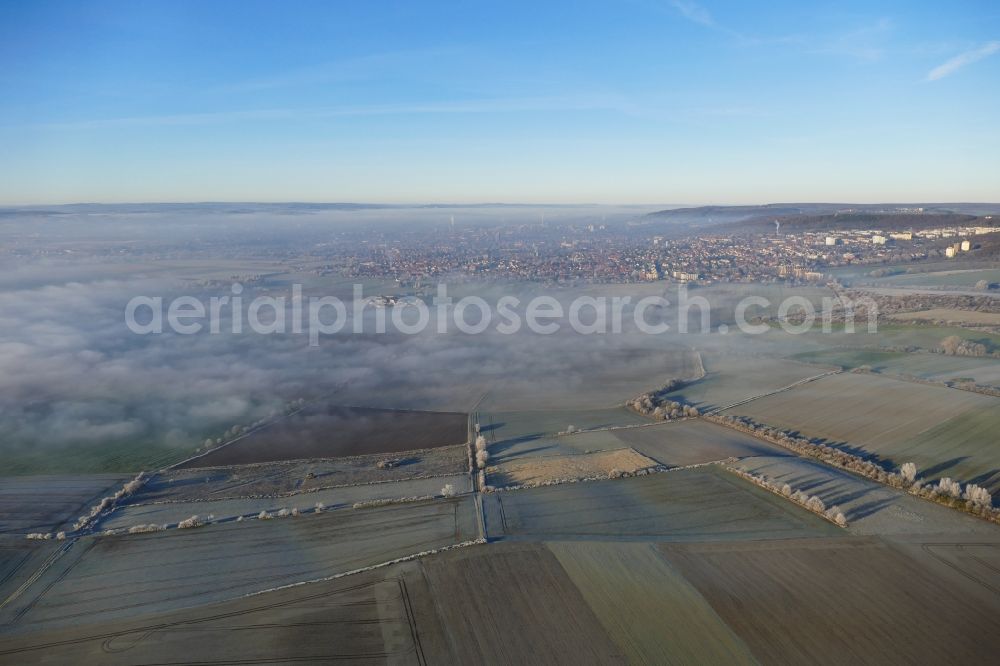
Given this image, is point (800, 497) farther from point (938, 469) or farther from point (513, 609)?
point (513, 609)

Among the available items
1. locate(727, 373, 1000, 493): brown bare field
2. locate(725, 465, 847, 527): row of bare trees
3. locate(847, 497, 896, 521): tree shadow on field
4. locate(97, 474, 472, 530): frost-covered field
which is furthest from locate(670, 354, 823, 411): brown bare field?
locate(97, 474, 472, 530): frost-covered field

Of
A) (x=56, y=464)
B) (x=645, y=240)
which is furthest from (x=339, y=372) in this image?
(x=645, y=240)

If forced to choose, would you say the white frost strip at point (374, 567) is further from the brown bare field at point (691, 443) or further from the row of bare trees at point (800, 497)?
the row of bare trees at point (800, 497)

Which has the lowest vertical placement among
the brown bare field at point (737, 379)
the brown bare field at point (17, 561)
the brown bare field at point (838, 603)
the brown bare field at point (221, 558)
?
the brown bare field at point (17, 561)

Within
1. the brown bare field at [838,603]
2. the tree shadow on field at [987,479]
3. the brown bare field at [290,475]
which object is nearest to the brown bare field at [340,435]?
the brown bare field at [290,475]

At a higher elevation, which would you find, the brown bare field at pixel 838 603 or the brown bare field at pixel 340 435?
the brown bare field at pixel 838 603

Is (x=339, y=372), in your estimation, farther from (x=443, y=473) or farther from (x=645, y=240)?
(x=645, y=240)
